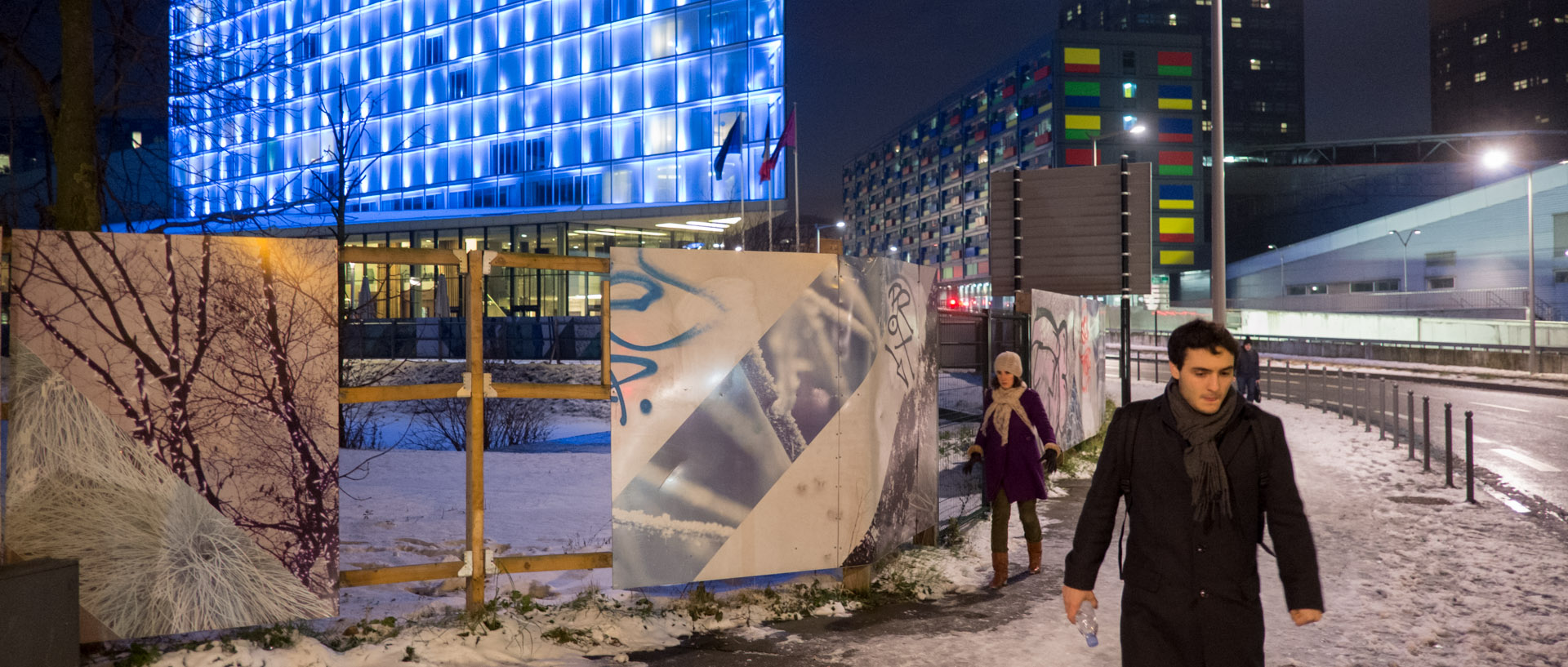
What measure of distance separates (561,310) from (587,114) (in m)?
16.3

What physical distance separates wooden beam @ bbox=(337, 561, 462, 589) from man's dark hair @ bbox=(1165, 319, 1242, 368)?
388cm

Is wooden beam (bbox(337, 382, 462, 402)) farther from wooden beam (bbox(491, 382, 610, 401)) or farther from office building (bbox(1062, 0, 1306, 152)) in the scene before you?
office building (bbox(1062, 0, 1306, 152))

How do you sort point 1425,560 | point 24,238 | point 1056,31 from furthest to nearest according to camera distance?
point 1056,31 → point 1425,560 → point 24,238

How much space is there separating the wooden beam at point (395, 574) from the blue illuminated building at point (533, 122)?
4167 centimetres

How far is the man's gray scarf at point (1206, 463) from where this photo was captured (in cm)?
322

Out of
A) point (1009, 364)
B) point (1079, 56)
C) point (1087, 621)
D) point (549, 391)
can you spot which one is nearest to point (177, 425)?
point (549, 391)

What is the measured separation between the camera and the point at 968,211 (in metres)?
125

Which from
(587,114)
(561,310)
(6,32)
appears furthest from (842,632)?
(587,114)

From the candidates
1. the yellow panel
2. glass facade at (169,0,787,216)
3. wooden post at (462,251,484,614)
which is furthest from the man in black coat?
the yellow panel

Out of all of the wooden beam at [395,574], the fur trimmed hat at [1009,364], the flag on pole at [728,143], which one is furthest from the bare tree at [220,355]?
the flag on pole at [728,143]

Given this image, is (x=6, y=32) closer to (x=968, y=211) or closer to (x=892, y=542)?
(x=892, y=542)

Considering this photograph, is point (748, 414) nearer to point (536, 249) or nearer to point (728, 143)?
point (728, 143)

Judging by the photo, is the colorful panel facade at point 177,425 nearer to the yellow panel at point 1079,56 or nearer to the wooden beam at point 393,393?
the wooden beam at point 393,393

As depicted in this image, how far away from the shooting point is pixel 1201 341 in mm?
3303
